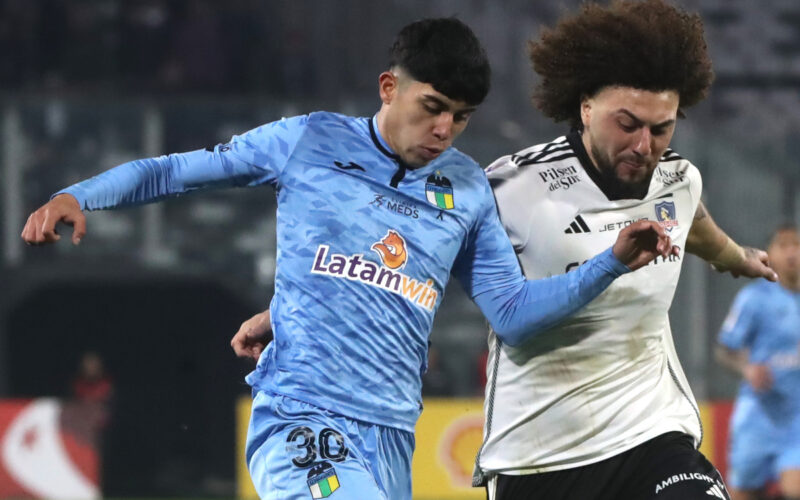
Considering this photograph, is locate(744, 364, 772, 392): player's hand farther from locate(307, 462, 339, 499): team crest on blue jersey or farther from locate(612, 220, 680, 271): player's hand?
Result: locate(307, 462, 339, 499): team crest on blue jersey

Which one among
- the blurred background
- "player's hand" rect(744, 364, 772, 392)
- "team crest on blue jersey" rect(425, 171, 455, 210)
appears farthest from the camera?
the blurred background

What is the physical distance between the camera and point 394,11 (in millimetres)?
14656

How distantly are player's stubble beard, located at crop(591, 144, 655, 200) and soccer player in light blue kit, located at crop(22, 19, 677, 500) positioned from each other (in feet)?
1.29

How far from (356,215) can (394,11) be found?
11.3 m

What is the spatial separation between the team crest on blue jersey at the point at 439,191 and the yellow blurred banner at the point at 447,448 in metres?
8.34

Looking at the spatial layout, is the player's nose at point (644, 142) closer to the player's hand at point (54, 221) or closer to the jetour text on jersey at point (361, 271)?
the jetour text on jersey at point (361, 271)

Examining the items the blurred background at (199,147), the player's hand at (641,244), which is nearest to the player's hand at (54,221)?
the player's hand at (641,244)

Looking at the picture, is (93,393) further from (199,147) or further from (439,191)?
(439,191)

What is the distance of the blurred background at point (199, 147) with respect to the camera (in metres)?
13.2

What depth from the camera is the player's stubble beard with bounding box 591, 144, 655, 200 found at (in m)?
4.01

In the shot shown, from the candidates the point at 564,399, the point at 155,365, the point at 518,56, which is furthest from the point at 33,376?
the point at 564,399

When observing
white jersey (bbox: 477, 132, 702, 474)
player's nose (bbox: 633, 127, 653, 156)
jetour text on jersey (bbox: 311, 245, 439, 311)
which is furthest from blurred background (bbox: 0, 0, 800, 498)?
player's nose (bbox: 633, 127, 653, 156)

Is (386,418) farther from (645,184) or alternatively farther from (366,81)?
(366,81)

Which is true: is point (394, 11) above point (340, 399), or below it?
above
